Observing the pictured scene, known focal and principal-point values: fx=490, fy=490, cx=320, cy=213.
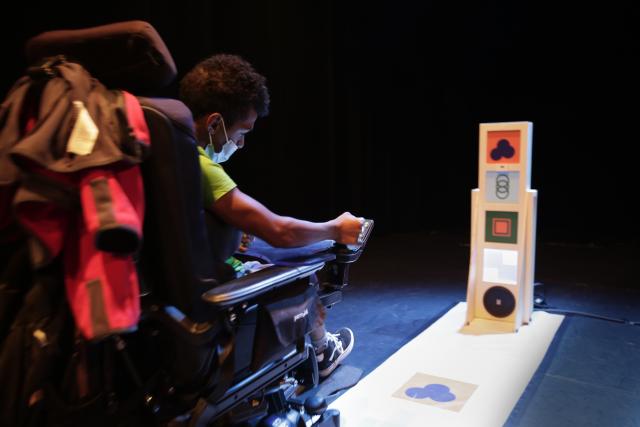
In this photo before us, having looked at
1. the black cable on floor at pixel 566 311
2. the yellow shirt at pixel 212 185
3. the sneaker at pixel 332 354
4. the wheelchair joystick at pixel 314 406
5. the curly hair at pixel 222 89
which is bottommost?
the black cable on floor at pixel 566 311

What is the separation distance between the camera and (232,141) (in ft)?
5.02

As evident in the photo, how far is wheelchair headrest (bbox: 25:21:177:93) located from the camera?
Answer: 99 centimetres

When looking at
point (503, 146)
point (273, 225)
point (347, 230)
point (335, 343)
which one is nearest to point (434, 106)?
point (503, 146)

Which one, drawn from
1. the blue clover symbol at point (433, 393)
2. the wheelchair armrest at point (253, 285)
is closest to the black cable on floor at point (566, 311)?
the blue clover symbol at point (433, 393)

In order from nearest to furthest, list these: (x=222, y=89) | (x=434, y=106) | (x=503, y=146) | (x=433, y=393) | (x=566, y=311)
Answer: (x=222, y=89) → (x=433, y=393) → (x=503, y=146) → (x=566, y=311) → (x=434, y=106)

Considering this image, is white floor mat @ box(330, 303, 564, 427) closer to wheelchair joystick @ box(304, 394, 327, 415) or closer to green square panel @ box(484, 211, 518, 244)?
wheelchair joystick @ box(304, 394, 327, 415)

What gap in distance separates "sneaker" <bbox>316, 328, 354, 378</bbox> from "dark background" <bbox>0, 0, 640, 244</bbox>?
2.58m

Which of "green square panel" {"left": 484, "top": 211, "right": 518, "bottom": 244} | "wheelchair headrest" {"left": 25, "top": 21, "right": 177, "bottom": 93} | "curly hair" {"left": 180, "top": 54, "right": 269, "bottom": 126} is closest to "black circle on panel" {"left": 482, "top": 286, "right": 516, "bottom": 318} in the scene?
"green square panel" {"left": 484, "top": 211, "right": 518, "bottom": 244}

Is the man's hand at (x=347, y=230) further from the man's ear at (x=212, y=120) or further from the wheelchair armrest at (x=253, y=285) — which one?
the man's ear at (x=212, y=120)

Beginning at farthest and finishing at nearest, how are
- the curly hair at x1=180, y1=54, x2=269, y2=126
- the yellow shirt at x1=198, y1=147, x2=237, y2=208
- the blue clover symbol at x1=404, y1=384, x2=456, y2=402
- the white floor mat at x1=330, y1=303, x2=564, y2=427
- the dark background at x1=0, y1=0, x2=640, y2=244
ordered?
the dark background at x1=0, y1=0, x2=640, y2=244 < the blue clover symbol at x1=404, y1=384, x2=456, y2=402 < the white floor mat at x1=330, y1=303, x2=564, y2=427 < the curly hair at x1=180, y1=54, x2=269, y2=126 < the yellow shirt at x1=198, y1=147, x2=237, y2=208

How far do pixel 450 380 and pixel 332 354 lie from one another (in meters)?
0.52

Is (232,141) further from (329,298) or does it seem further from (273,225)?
(329,298)

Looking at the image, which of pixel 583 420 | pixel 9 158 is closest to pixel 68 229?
pixel 9 158

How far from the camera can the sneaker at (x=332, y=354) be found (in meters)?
2.18
